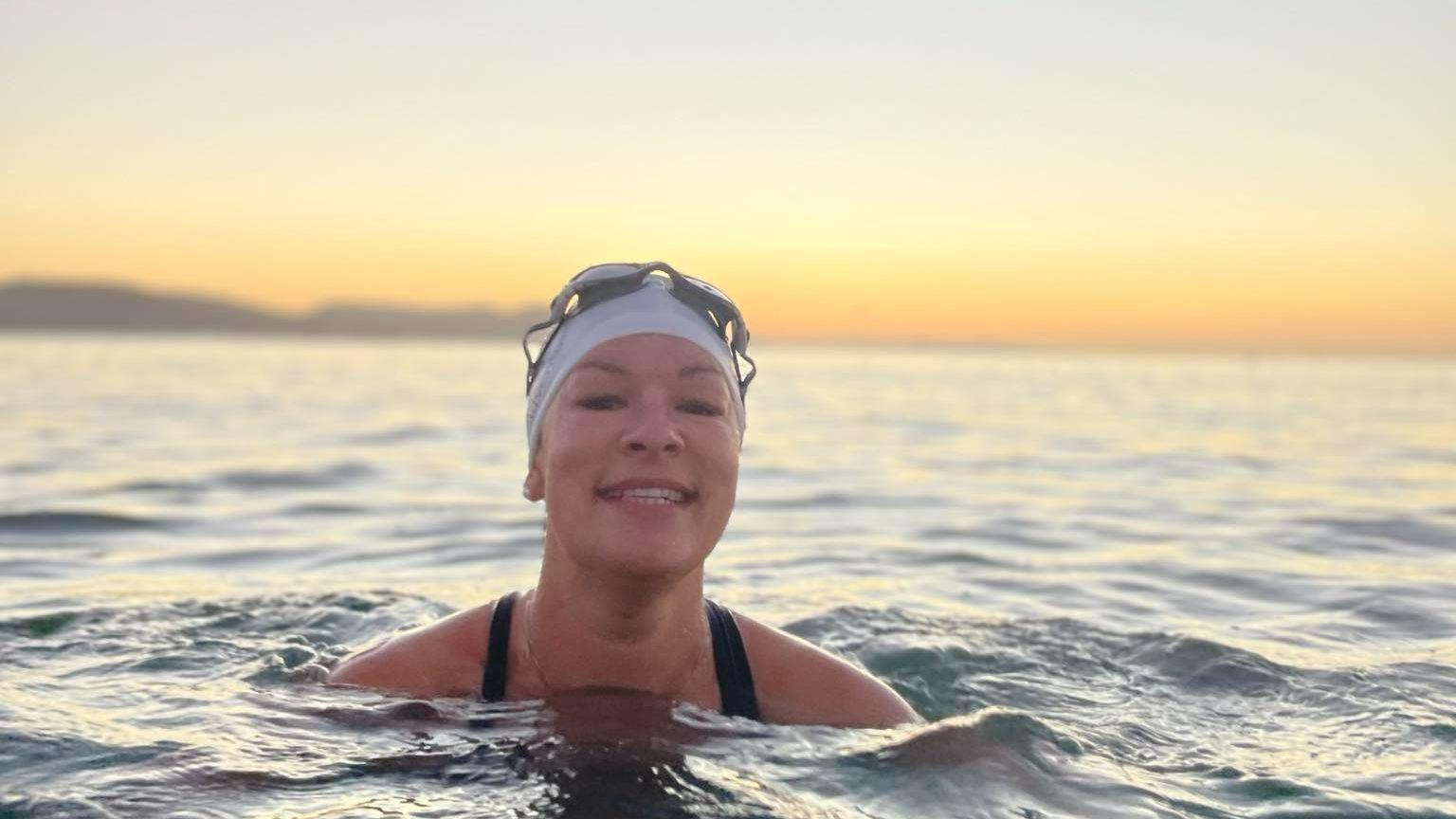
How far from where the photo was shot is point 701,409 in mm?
4715

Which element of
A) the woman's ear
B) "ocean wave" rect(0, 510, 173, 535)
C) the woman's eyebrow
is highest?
the woman's eyebrow

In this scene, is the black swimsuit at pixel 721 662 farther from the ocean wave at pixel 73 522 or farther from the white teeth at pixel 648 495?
the ocean wave at pixel 73 522

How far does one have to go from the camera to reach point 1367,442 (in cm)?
2388

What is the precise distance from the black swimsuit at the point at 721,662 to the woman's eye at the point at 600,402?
100cm

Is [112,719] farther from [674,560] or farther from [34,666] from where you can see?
[674,560]

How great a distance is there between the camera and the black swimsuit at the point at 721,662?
511 cm

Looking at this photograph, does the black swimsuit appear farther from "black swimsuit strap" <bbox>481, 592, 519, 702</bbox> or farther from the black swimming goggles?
the black swimming goggles

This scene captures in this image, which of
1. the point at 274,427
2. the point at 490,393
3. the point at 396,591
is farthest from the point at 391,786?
the point at 490,393

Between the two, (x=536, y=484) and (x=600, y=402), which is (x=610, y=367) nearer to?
(x=600, y=402)

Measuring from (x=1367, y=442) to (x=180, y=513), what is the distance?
20110 millimetres

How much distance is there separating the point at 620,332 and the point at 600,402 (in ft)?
0.96

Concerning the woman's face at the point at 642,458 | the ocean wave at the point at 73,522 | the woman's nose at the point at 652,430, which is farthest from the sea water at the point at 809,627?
the woman's nose at the point at 652,430

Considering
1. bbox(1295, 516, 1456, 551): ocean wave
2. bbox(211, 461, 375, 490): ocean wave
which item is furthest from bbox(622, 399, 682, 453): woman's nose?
bbox(211, 461, 375, 490): ocean wave

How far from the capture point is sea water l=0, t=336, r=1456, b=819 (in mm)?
4473
